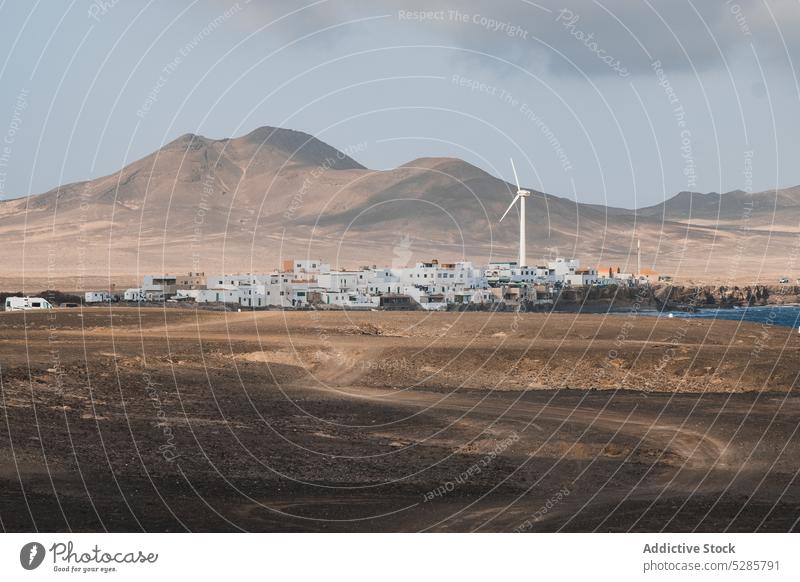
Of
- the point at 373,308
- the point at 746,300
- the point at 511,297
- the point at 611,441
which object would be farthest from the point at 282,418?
the point at 746,300

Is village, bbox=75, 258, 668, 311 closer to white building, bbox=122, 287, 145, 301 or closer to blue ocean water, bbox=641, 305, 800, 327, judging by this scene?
white building, bbox=122, 287, 145, 301

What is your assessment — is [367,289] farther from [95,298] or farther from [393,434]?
[393,434]

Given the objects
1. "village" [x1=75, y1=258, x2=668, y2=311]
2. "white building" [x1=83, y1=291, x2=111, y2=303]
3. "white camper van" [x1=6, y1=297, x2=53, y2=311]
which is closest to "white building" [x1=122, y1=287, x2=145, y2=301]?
"village" [x1=75, y1=258, x2=668, y2=311]

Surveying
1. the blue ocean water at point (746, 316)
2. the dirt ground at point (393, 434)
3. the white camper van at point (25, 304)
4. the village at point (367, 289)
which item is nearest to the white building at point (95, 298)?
the village at point (367, 289)

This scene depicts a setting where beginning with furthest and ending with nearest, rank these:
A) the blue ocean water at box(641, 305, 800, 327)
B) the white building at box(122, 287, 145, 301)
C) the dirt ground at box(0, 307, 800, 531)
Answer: the white building at box(122, 287, 145, 301) < the blue ocean water at box(641, 305, 800, 327) < the dirt ground at box(0, 307, 800, 531)

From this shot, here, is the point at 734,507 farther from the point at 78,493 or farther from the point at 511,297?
the point at 511,297

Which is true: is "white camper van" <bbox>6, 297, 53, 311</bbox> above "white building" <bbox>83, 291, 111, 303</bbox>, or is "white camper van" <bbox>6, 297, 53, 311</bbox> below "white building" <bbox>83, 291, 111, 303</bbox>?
above

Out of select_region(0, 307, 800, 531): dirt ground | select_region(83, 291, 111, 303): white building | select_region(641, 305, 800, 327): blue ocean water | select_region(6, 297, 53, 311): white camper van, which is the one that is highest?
select_region(0, 307, 800, 531): dirt ground
